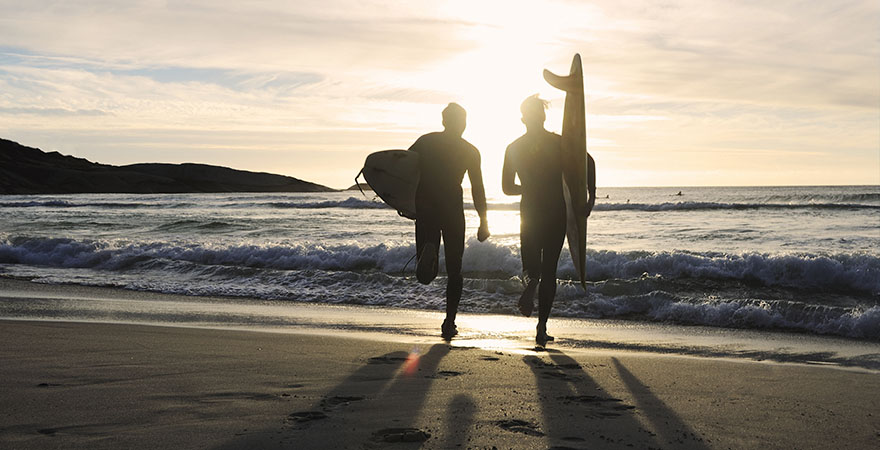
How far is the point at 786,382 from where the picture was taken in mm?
4355

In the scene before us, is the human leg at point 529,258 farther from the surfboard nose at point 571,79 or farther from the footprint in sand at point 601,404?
the footprint in sand at point 601,404

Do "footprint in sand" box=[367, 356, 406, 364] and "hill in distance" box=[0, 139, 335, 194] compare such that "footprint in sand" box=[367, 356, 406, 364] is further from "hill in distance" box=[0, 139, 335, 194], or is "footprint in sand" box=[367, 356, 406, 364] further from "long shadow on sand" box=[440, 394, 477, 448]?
"hill in distance" box=[0, 139, 335, 194]

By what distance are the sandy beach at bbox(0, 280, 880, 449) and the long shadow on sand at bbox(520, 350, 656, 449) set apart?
1cm

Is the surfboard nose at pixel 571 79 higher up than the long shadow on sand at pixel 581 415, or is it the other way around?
the surfboard nose at pixel 571 79

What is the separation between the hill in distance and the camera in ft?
298

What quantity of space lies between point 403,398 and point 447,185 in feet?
9.04

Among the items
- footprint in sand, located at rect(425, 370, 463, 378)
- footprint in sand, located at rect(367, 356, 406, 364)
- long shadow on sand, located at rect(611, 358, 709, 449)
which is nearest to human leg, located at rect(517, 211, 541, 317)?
footprint in sand, located at rect(367, 356, 406, 364)

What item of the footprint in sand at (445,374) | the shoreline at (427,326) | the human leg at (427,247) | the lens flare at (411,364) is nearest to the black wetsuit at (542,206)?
the shoreline at (427,326)

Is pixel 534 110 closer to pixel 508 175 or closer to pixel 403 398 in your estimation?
pixel 508 175

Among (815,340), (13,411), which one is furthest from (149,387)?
(815,340)

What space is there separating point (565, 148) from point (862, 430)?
3.09 meters

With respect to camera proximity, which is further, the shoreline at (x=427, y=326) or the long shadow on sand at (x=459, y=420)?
the shoreline at (x=427, y=326)

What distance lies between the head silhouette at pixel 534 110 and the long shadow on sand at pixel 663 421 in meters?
2.40

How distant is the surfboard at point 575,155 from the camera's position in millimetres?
5730
